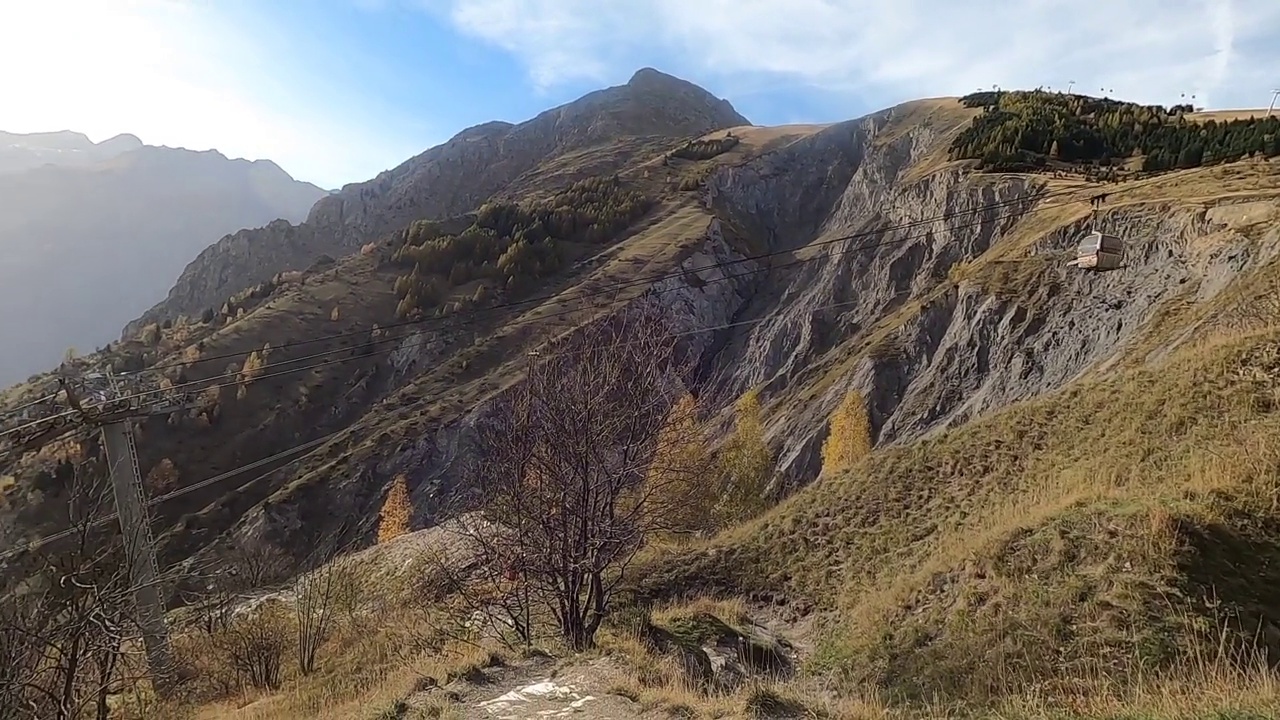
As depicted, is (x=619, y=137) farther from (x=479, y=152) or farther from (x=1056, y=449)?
(x=1056, y=449)

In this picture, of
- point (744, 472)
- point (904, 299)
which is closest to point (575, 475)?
point (744, 472)

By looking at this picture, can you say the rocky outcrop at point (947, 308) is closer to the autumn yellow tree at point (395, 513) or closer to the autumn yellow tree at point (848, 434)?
the autumn yellow tree at point (848, 434)

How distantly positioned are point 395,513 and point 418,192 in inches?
5290

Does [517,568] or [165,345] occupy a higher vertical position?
[165,345]

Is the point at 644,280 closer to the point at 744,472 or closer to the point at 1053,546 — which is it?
the point at 744,472

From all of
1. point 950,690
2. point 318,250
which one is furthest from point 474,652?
point 318,250

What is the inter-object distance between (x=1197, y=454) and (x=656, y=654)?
9.44 meters

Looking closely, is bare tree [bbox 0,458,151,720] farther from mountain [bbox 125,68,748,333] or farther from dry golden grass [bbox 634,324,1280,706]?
mountain [bbox 125,68,748,333]

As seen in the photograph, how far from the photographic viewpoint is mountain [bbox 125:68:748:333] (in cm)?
14350

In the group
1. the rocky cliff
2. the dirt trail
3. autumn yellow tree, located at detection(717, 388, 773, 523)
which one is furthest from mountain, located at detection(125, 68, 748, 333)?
the dirt trail

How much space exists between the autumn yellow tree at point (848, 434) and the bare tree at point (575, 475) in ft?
75.1

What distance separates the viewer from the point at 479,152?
17900cm

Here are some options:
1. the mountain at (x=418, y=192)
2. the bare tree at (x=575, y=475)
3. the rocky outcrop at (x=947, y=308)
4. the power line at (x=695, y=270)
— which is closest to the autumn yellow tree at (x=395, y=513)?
the power line at (x=695, y=270)

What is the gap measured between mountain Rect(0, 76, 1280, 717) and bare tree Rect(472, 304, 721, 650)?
375mm
